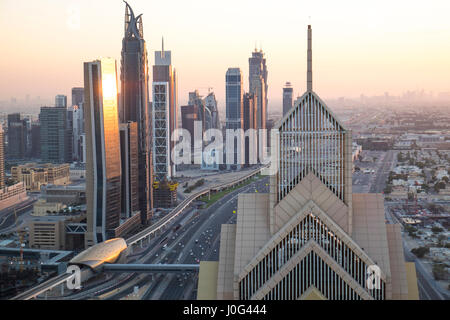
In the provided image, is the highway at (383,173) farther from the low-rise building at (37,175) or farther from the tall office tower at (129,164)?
the low-rise building at (37,175)

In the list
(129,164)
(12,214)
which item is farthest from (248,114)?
(129,164)

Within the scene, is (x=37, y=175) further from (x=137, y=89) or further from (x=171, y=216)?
(x=137, y=89)

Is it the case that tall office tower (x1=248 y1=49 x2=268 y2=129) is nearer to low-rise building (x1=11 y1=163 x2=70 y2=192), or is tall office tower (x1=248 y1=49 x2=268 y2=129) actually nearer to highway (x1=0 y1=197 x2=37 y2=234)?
low-rise building (x1=11 y1=163 x2=70 y2=192)

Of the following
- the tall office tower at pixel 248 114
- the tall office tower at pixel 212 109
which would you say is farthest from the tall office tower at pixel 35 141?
the tall office tower at pixel 248 114

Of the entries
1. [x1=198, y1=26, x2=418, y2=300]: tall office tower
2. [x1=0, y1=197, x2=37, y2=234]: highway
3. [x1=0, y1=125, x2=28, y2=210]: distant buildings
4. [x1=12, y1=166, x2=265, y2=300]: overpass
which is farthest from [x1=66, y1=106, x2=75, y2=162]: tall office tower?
[x1=198, y1=26, x2=418, y2=300]: tall office tower

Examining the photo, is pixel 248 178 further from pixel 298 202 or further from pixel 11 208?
pixel 298 202

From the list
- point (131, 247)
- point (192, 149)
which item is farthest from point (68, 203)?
point (192, 149)
